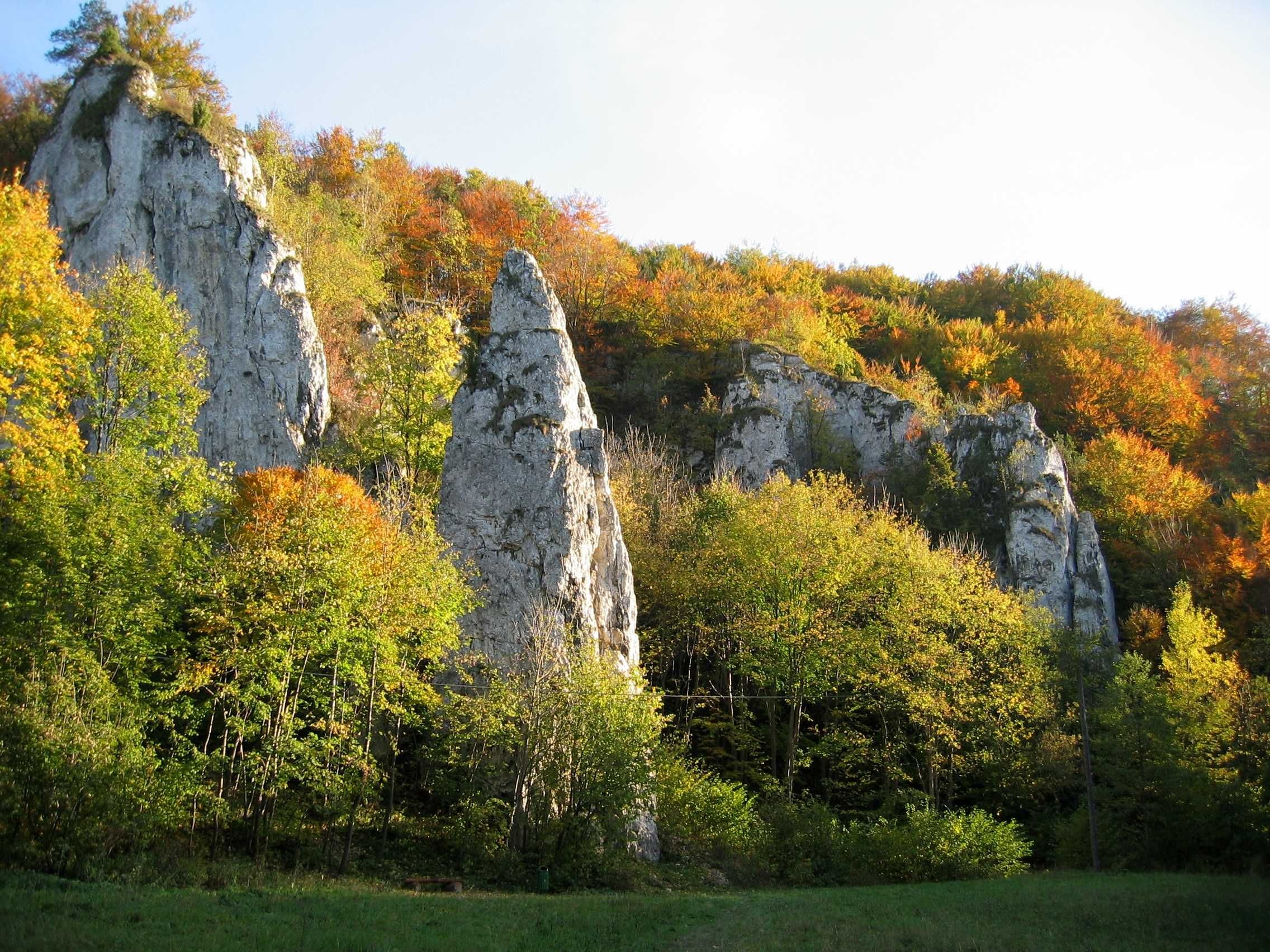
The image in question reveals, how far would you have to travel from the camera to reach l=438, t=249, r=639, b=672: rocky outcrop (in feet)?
77.9

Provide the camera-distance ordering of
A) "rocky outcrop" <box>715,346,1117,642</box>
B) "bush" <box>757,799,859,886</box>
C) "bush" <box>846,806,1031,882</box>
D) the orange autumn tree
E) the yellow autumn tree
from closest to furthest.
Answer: the yellow autumn tree
"bush" <box>846,806,1031,882</box>
"bush" <box>757,799,859,886</box>
"rocky outcrop" <box>715,346,1117,642</box>
the orange autumn tree

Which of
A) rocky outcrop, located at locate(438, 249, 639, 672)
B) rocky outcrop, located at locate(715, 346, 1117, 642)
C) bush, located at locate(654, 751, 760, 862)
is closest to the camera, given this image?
bush, located at locate(654, 751, 760, 862)

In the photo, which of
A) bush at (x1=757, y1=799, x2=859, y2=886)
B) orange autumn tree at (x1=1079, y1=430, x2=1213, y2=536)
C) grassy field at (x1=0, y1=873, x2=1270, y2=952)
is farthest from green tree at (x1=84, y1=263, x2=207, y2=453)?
orange autumn tree at (x1=1079, y1=430, x2=1213, y2=536)

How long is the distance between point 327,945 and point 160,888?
3608 millimetres

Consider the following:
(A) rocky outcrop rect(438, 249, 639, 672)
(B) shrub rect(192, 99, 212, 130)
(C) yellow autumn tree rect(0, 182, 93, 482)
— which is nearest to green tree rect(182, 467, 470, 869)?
(A) rocky outcrop rect(438, 249, 639, 672)

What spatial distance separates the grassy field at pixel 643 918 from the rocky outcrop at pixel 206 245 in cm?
1760

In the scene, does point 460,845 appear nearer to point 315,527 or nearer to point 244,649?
point 244,649

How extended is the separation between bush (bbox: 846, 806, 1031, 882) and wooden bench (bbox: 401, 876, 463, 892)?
1031cm

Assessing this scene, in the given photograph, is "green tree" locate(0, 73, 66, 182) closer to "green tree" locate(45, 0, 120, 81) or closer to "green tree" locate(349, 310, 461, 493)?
"green tree" locate(45, 0, 120, 81)

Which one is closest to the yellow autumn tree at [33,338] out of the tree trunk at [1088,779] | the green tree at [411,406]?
the green tree at [411,406]

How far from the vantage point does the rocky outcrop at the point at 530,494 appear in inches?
935

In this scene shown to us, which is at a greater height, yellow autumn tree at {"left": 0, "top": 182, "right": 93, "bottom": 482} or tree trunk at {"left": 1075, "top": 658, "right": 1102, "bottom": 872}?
yellow autumn tree at {"left": 0, "top": 182, "right": 93, "bottom": 482}

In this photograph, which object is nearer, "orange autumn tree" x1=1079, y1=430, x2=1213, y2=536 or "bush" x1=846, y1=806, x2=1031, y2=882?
"bush" x1=846, y1=806, x2=1031, y2=882

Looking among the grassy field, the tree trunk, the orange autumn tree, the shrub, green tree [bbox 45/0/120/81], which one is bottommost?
the grassy field
